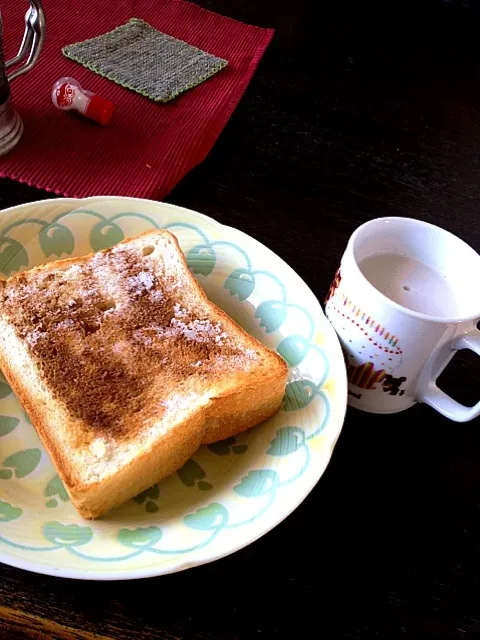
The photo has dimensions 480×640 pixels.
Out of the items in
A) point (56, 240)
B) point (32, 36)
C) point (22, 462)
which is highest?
point (32, 36)

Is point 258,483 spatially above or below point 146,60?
below

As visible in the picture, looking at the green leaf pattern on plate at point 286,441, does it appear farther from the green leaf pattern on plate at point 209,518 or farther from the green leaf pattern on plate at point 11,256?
the green leaf pattern on plate at point 11,256

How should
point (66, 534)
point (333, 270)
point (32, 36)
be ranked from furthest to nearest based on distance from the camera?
point (32, 36), point (333, 270), point (66, 534)

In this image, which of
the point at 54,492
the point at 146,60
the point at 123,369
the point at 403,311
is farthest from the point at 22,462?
the point at 146,60

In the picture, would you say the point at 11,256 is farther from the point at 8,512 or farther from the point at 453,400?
the point at 453,400

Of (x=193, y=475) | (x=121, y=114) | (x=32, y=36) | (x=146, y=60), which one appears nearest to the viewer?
(x=193, y=475)

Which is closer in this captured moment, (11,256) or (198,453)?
(198,453)

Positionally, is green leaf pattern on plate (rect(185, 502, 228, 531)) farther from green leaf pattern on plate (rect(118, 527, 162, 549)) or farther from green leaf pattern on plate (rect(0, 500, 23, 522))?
green leaf pattern on plate (rect(0, 500, 23, 522))

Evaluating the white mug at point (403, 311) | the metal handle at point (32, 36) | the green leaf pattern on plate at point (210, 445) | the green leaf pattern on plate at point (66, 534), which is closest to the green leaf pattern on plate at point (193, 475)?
the green leaf pattern on plate at point (210, 445)

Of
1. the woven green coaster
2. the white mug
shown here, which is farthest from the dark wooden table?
the woven green coaster
